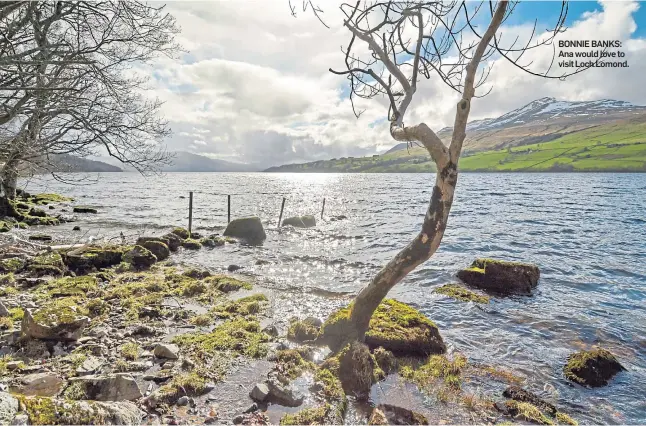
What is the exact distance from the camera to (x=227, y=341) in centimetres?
794

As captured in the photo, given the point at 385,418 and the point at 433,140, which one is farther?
the point at 433,140

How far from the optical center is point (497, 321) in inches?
424

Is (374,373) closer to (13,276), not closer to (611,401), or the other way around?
(611,401)

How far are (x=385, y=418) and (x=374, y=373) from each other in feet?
4.55

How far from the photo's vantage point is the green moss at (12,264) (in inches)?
486

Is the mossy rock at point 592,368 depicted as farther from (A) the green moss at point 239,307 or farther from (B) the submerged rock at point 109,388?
(B) the submerged rock at point 109,388

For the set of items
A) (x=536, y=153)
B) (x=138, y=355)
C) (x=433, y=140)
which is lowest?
(x=138, y=355)

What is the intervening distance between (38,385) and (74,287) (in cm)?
637

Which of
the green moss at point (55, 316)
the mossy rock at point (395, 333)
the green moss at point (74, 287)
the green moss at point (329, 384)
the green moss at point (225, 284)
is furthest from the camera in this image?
the green moss at point (225, 284)

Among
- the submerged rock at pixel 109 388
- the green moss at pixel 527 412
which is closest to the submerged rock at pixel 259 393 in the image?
the submerged rock at pixel 109 388

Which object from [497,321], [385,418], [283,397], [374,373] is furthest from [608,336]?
[283,397]

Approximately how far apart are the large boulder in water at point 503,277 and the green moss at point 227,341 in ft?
32.6

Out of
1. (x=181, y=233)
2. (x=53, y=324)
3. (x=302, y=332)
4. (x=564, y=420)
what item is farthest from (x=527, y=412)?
(x=181, y=233)

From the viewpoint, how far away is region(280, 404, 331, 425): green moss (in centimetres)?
538
